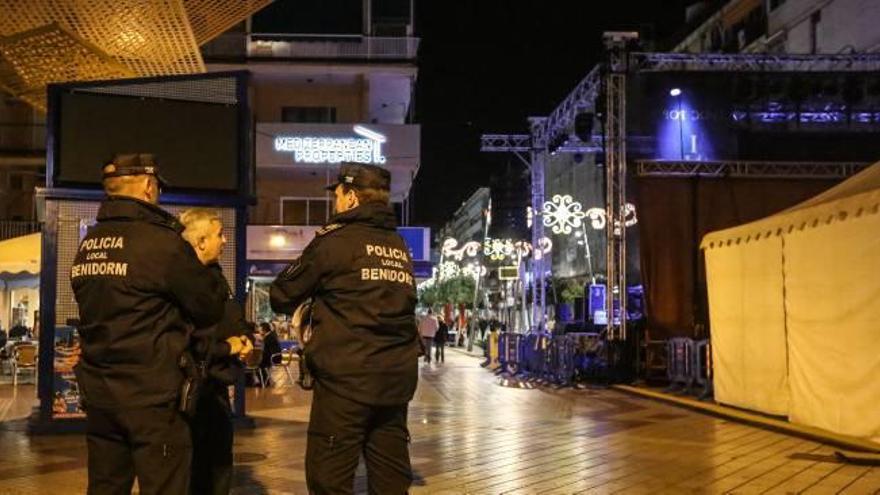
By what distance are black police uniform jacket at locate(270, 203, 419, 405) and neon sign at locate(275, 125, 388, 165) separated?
2761cm

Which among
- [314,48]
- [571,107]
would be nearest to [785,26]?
[314,48]

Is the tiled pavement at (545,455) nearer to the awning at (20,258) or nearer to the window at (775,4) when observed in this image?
the awning at (20,258)

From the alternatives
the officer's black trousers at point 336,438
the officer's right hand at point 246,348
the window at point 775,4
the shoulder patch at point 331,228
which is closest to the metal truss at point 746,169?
the officer's right hand at point 246,348

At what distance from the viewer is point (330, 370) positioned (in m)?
3.78

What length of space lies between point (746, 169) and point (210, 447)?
54.8 ft

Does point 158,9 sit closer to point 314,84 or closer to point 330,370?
point 330,370

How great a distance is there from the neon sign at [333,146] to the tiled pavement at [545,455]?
18.3 m

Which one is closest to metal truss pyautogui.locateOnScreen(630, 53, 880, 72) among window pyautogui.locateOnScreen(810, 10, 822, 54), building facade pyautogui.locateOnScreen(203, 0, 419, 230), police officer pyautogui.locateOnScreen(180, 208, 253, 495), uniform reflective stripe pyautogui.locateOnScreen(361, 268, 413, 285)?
building facade pyautogui.locateOnScreen(203, 0, 419, 230)

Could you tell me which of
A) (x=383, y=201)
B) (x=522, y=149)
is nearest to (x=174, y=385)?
(x=383, y=201)

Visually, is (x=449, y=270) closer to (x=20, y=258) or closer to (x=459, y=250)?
(x=459, y=250)

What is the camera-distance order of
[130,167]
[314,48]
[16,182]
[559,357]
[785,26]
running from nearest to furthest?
1. [130,167]
2. [559,357]
3. [314,48]
4. [16,182]
5. [785,26]

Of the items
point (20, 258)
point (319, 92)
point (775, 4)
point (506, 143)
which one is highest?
point (775, 4)

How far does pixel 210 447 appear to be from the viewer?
4.75 metres

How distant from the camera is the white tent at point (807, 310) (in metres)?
9.29
